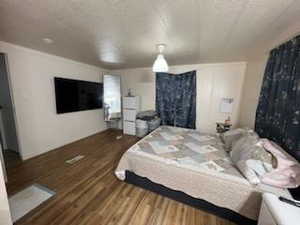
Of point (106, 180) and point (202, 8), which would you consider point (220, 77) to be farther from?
point (106, 180)

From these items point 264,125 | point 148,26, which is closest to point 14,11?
point 148,26

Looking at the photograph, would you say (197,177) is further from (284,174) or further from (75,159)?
(75,159)

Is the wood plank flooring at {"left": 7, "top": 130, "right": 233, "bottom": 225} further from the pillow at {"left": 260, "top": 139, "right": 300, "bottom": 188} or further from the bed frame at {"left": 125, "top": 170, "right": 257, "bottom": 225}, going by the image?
the pillow at {"left": 260, "top": 139, "right": 300, "bottom": 188}

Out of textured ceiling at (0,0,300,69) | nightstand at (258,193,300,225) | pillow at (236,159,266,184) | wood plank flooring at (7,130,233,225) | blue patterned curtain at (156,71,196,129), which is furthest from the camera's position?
blue patterned curtain at (156,71,196,129)

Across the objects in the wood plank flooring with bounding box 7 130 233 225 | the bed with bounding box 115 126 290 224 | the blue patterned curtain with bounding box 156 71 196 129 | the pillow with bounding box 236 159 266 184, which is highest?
the blue patterned curtain with bounding box 156 71 196 129

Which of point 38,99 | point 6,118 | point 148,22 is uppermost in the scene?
point 148,22

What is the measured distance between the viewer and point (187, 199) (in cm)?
165

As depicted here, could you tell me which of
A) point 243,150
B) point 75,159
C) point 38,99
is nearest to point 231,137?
point 243,150

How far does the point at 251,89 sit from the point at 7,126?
542 cm

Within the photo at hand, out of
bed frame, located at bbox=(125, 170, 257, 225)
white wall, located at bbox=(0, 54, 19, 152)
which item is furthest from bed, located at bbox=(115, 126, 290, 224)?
white wall, located at bbox=(0, 54, 19, 152)

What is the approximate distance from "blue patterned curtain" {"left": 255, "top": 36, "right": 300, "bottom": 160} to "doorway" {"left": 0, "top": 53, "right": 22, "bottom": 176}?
14.0ft

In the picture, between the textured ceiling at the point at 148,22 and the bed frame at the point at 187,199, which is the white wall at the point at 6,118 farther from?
the bed frame at the point at 187,199

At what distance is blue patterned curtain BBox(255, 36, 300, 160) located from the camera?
1.38 meters

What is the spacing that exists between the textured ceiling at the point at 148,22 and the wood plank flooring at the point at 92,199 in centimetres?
219
